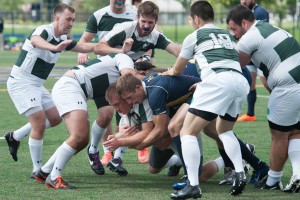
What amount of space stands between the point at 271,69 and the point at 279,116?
18.8 inches

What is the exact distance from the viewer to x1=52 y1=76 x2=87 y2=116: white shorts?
8.96 meters

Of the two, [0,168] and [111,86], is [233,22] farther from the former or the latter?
[0,168]

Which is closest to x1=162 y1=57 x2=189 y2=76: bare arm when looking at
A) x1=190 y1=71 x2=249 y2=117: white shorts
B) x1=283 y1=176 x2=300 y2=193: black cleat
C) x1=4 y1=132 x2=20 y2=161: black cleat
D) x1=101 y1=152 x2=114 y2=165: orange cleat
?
x1=190 y1=71 x2=249 y2=117: white shorts

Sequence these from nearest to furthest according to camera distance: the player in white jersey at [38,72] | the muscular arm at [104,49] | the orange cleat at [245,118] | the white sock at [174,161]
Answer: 1. the player in white jersey at [38,72]
2. the white sock at [174,161]
3. the muscular arm at [104,49]
4. the orange cleat at [245,118]

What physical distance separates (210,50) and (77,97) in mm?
1609

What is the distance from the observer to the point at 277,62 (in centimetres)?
859

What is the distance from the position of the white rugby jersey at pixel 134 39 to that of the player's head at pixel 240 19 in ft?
4.64

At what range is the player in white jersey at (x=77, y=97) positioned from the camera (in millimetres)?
8875

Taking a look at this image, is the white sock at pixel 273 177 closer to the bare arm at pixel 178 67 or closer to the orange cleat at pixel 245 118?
the bare arm at pixel 178 67

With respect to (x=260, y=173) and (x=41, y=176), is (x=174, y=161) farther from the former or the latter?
(x=41, y=176)

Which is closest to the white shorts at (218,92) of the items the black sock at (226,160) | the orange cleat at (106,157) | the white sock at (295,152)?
the white sock at (295,152)

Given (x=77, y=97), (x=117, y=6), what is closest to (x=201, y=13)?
(x=77, y=97)

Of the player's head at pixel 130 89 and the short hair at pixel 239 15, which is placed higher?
the short hair at pixel 239 15

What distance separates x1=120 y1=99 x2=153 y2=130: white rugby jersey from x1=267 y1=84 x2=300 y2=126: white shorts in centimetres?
125
